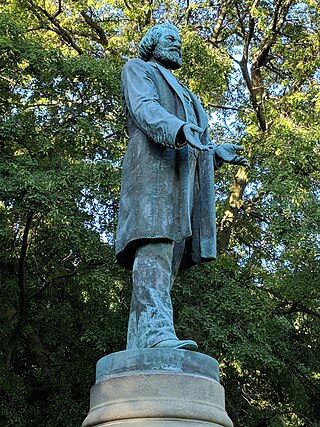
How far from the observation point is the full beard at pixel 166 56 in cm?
512

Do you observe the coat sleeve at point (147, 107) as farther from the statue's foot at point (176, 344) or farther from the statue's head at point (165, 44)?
the statue's foot at point (176, 344)

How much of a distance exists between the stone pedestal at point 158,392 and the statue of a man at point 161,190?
0.15 meters

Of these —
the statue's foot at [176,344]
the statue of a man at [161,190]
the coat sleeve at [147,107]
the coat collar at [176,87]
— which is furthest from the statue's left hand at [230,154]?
the statue's foot at [176,344]

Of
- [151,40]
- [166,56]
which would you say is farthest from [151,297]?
[151,40]

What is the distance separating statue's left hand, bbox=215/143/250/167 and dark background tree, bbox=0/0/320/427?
234 inches

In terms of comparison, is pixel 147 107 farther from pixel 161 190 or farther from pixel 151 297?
pixel 151 297

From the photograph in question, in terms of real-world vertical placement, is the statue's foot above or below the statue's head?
below

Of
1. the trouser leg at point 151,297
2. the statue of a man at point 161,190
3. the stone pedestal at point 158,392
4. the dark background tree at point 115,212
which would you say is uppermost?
the dark background tree at point 115,212

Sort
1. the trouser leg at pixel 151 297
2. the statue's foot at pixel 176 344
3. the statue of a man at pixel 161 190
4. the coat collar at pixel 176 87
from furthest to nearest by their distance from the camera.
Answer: the coat collar at pixel 176 87 → the statue of a man at pixel 161 190 → the trouser leg at pixel 151 297 → the statue's foot at pixel 176 344

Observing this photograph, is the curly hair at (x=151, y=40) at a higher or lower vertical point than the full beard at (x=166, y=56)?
higher

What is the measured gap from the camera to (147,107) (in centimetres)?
451

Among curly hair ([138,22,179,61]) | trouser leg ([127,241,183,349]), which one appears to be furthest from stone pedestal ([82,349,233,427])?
curly hair ([138,22,179,61])

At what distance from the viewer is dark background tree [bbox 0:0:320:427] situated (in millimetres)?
11477

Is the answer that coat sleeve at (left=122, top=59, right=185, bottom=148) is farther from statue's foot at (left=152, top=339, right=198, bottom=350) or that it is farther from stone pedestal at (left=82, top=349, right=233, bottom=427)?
stone pedestal at (left=82, top=349, right=233, bottom=427)
